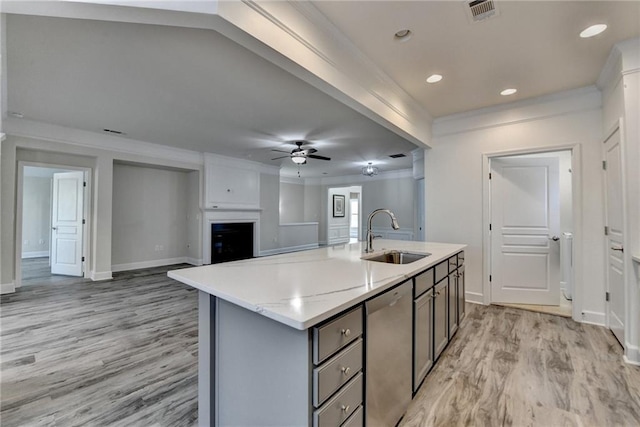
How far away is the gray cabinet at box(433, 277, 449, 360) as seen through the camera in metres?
2.10

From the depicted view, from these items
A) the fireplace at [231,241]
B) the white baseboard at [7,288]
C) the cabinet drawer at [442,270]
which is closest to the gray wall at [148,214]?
the fireplace at [231,241]

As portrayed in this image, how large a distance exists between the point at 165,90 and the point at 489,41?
128 inches

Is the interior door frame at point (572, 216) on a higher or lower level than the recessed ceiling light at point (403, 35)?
lower

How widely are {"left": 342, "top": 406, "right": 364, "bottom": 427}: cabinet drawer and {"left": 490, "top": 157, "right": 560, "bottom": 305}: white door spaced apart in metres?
3.34

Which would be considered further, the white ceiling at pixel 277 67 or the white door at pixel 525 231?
the white door at pixel 525 231

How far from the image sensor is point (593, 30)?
2.19 metres

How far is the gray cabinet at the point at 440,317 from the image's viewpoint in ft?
6.89

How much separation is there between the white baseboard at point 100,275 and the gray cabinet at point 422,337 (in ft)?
18.0

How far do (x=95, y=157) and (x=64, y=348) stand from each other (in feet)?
12.0

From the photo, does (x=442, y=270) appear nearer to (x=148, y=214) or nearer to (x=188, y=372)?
(x=188, y=372)

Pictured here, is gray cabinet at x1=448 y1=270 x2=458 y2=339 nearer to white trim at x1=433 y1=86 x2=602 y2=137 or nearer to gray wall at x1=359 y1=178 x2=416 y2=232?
white trim at x1=433 y1=86 x2=602 y2=137

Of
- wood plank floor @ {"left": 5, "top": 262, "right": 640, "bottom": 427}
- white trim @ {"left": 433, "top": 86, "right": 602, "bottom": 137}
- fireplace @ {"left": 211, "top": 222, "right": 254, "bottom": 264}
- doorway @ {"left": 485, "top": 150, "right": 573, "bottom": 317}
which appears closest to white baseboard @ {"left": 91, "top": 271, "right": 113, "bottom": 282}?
wood plank floor @ {"left": 5, "top": 262, "right": 640, "bottom": 427}

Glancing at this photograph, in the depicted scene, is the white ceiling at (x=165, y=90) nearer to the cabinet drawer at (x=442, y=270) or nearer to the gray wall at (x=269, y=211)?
the cabinet drawer at (x=442, y=270)

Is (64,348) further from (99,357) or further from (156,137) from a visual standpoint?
(156,137)
